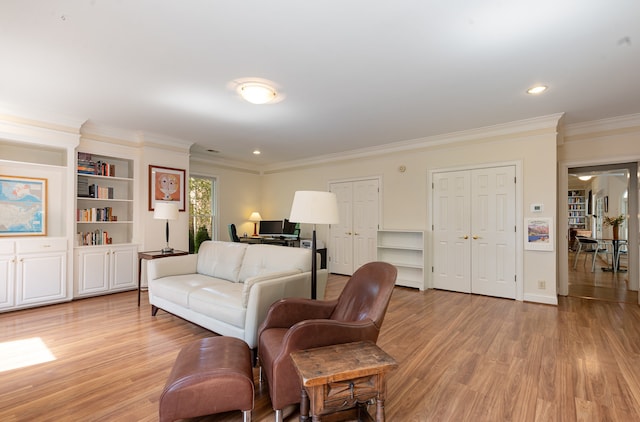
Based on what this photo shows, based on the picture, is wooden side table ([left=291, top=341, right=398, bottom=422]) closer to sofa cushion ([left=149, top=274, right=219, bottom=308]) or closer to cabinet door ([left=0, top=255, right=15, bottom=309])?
sofa cushion ([left=149, top=274, right=219, bottom=308])

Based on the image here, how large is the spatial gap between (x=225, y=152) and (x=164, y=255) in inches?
111

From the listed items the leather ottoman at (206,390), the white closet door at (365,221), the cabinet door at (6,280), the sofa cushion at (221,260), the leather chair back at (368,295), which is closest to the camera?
the leather ottoman at (206,390)

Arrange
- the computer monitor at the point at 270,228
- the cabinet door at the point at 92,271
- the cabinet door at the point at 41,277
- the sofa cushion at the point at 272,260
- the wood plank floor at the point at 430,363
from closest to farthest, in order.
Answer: the wood plank floor at the point at 430,363 → the sofa cushion at the point at 272,260 → the cabinet door at the point at 41,277 → the cabinet door at the point at 92,271 → the computer monitor at the point at 270,228

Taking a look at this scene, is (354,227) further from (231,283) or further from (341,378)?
(341,378)

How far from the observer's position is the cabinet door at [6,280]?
147 inches

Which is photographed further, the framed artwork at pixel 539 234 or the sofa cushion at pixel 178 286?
the framed artwork at pixel 539 234

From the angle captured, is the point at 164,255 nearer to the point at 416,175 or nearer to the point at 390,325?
the point at 390,325

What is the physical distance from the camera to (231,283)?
3.40 meters

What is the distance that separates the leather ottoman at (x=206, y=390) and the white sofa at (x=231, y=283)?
28.7 inches

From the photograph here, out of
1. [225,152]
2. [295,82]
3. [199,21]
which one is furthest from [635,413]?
[225,152]

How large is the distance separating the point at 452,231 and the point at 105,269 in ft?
17.6

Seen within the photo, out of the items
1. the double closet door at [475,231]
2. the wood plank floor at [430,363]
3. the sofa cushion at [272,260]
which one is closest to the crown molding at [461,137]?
the double closet door at [475,231]

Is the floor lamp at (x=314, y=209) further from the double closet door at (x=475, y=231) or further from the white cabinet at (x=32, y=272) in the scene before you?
the white cabinet at (x=32, y=272)

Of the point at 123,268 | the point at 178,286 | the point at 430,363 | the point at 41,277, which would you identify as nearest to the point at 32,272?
the point at 41,277
